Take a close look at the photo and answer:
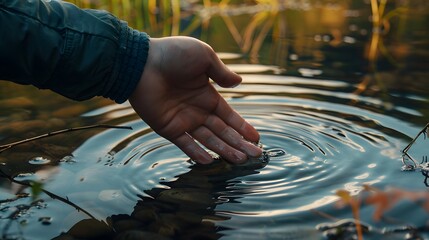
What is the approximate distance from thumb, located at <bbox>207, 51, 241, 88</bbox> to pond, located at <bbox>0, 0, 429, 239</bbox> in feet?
1.25

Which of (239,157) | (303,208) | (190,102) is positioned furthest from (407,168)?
(190,102)

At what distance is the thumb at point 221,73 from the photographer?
233 centimetres

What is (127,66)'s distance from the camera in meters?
2.29

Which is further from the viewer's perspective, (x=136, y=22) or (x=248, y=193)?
(x=136, y=22)

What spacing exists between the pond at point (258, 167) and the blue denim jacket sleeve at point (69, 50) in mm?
379

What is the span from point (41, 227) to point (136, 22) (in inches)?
204

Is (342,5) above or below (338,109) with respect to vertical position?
above

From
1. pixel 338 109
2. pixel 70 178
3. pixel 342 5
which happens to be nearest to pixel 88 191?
pixel 70 178

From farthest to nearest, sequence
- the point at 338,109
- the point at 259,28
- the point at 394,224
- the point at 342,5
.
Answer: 1. the point at 342,5
2. the point at 259,28
3. the point at 338,109
4. the point at 394,224

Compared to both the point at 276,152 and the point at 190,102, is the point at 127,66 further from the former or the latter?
the point at 276,152

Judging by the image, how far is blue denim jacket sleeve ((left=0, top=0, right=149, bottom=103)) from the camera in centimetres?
201

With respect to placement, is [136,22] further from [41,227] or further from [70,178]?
[41,227]

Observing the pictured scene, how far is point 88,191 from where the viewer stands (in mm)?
2037

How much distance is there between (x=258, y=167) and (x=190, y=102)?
48 centimetres
